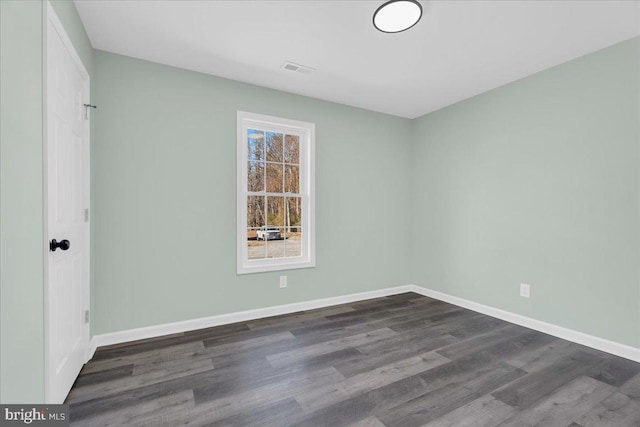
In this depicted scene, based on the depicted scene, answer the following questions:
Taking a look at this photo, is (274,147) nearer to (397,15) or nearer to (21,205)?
(397,15)

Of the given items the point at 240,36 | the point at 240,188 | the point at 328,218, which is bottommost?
the point at 328,218

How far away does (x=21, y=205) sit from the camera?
49.9 inches

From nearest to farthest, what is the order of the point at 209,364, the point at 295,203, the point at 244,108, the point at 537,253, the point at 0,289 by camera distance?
the point at 0,289, the point at 209,364, the point at 537,253, the point at 244,108, the point at 295,203

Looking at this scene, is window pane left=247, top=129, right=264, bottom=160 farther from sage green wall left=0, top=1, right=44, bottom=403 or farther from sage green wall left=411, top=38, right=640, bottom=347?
sage green wall left=411, top=38, right=640, bottom=347

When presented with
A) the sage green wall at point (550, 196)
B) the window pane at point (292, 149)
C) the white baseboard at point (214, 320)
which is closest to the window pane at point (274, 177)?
the window pane at point (292, 149)

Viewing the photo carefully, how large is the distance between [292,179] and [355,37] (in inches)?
68.9

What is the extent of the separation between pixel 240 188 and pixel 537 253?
10.5ft

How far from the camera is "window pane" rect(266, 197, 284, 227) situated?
3573 mm

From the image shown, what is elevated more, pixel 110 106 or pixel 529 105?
pixel 529 105

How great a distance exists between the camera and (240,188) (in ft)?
10.7

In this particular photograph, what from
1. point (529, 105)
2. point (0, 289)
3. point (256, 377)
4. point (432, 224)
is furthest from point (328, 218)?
point (0, 289)

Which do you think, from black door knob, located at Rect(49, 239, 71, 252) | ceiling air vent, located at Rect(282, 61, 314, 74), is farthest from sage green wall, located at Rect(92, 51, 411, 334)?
black door knob, located at Rect(49, 239, 71, 252)

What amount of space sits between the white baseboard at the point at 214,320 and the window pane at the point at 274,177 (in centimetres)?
139

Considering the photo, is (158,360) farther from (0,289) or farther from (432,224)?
(432,224)
